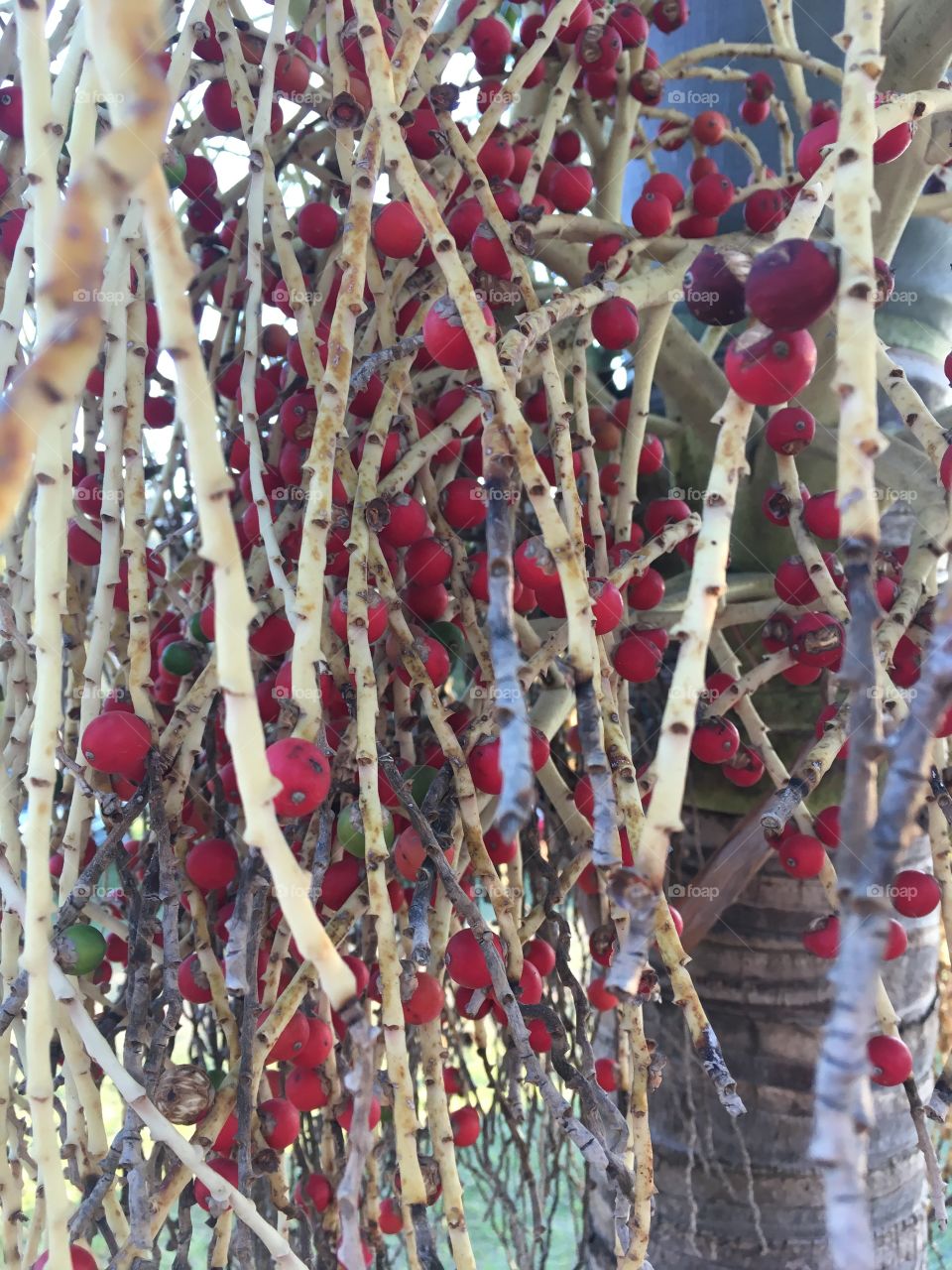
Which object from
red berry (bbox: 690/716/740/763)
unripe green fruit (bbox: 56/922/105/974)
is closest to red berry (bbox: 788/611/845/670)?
red berry (bbox: 690/716/740/763)

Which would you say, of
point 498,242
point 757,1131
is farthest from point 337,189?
point 757,1131

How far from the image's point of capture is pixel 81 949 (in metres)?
0.65

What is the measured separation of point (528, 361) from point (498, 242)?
0.27 ft

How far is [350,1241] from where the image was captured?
1.20ft

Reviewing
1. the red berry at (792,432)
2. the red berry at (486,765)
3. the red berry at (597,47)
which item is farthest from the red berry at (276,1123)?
the red berry at (597,47)

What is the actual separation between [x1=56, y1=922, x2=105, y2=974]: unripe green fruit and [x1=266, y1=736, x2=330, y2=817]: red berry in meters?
0.21

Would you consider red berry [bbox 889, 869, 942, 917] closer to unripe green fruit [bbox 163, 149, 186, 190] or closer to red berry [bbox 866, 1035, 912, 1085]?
red berry [bbox 866, 1035, 912, 1085]

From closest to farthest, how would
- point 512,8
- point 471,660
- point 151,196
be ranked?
point 151,196
point 471,660
point 512,8

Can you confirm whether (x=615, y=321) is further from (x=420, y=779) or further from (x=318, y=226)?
(x=420, y=779)

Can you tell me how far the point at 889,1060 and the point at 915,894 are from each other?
0.13 meters

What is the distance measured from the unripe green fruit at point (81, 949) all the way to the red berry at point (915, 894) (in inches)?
21.8

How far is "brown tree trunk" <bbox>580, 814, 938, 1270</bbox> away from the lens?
1.00 metres

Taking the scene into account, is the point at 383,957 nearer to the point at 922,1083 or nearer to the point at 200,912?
the point at 200,912

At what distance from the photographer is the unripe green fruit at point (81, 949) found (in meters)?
0.63
